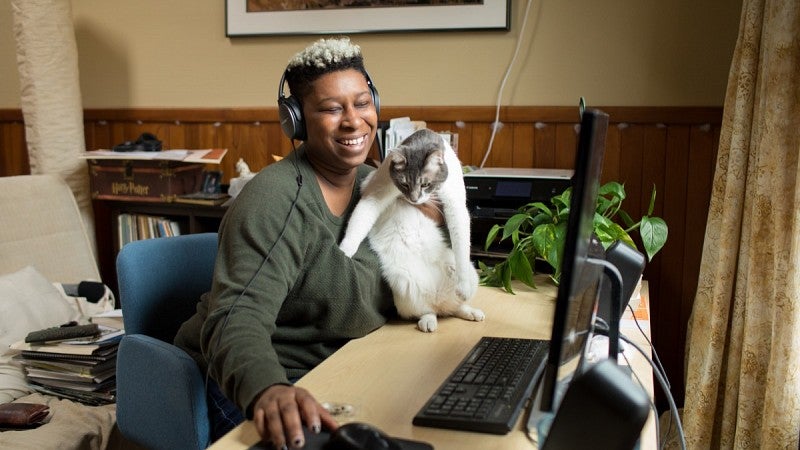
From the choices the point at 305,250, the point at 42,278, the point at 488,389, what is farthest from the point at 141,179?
the point at 488,389

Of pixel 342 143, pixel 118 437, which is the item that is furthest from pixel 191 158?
pixel 342 143

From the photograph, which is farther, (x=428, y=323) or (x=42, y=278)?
(x=42, y=278)

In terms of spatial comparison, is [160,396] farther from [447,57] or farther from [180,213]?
[447,57]

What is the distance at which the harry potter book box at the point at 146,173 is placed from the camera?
2.70 m

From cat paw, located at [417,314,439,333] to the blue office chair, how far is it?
441 mm

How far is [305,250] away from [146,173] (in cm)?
154

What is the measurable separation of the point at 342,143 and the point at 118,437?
1.09 m

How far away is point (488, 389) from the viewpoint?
3.67ft

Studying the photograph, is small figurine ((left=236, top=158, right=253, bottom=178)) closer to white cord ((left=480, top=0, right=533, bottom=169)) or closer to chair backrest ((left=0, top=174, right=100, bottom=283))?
chair backrest ((left=0, top=174, right=100, bottom=283))

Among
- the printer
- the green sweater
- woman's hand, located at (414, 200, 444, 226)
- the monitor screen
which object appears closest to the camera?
the monitor screen

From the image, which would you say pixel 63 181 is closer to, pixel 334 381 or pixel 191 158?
pixel 191 158

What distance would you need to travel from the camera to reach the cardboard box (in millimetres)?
2732

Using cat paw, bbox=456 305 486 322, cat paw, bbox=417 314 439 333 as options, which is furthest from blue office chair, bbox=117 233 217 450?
cat paw, bbox=456 305 486 322

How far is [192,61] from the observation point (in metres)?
3.04
